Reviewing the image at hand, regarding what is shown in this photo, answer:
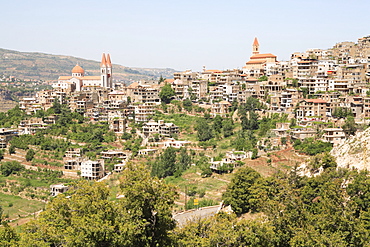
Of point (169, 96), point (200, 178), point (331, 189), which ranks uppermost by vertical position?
point (169, 96)

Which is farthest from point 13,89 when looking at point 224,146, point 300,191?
point 300,191

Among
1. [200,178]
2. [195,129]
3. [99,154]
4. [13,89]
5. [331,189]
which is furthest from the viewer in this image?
[13,89]

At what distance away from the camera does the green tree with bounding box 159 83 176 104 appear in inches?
1943

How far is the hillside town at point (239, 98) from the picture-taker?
36344mm

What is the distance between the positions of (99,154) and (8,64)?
13946 cm

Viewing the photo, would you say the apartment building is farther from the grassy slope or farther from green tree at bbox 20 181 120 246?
green tree at bbox 20 181 120 246

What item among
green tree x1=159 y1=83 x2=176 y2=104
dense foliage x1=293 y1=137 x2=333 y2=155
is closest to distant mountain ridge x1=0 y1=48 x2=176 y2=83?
green tree x1=159 y1=83 x2=176 y2=104

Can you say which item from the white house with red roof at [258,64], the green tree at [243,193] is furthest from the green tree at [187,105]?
the green tree at [243,193]

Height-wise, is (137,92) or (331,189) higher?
(137,92)

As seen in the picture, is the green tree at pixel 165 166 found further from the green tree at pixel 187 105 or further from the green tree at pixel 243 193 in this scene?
the green tree at pixel 187 105

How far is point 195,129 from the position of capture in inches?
1708

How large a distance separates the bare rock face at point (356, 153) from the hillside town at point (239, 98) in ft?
18.5

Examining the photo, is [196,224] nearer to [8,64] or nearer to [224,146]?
[224,146]

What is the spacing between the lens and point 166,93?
49312 millimetres
